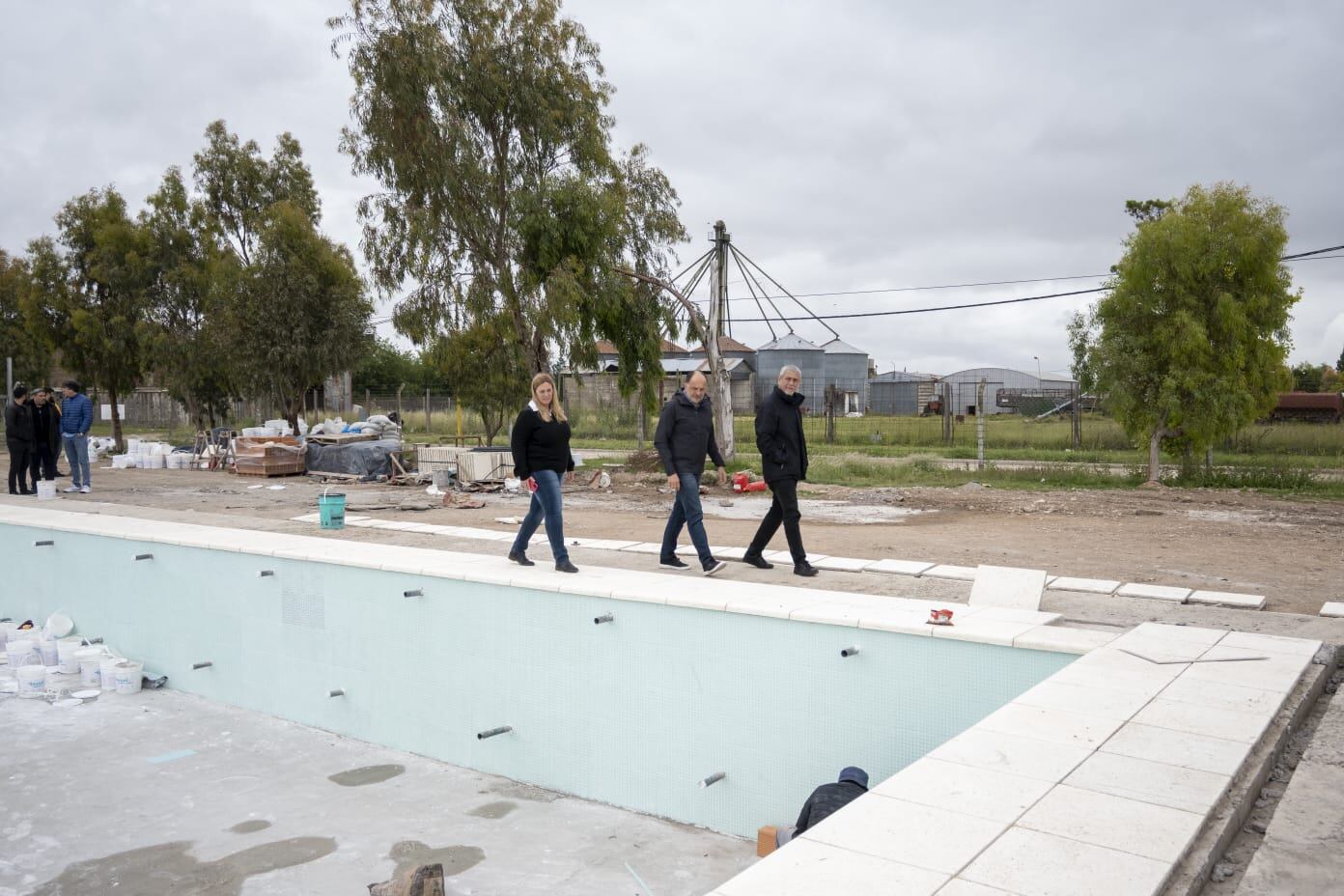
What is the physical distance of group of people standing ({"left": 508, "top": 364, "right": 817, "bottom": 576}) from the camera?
25.5 ft

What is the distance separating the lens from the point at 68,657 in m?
10.2

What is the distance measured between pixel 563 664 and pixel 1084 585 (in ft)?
13.3

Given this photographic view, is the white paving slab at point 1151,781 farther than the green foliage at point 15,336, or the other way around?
the green foliage at point 15,336

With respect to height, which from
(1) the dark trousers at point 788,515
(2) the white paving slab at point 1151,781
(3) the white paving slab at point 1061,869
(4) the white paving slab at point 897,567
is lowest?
(3) the white paving slab at point 1061,869

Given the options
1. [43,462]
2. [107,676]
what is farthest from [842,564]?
[43,462]

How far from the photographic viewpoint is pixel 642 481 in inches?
726

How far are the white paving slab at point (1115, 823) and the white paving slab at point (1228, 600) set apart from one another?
4404mm

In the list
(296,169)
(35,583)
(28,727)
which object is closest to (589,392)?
(296,169)

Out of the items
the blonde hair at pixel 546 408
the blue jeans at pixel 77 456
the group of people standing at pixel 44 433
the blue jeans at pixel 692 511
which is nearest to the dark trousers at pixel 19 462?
the group of people standing at pixel 44 433

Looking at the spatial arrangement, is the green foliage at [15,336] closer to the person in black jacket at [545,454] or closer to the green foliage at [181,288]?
the green foliage at [181,288]

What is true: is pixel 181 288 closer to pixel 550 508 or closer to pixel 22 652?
pixel 22 652

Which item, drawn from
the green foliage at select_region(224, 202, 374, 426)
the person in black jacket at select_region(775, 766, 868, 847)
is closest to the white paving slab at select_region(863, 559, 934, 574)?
the person in black jacket at select_region(775, 766, 868, 847)

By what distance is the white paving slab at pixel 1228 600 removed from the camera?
6.92 m

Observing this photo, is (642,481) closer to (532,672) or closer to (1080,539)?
(1080,539)
